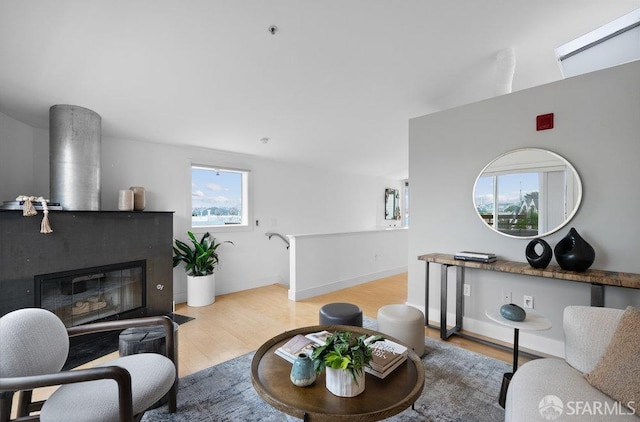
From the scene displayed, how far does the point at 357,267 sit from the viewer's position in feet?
15.8

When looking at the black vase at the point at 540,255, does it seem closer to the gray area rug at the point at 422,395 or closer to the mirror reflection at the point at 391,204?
the gray area rug at the point at 422,395

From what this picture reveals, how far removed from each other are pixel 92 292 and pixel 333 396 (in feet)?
9.32

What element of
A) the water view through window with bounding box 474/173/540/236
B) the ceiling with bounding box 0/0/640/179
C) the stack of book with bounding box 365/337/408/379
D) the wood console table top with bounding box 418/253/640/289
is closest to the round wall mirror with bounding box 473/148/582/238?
the water view through window with bounding box 474/173/540/236

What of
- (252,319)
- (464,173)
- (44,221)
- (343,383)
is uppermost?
(464,173)

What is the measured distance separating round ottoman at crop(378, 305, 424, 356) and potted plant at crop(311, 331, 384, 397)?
1.18 m

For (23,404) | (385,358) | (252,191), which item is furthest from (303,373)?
(252,191)

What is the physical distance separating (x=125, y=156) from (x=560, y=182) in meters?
4.63

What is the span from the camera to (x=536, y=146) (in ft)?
8.43

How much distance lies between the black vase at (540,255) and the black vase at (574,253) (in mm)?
74

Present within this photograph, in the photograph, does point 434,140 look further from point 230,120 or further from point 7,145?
point 7,145

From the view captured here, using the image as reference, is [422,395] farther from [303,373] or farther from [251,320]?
[251,320]

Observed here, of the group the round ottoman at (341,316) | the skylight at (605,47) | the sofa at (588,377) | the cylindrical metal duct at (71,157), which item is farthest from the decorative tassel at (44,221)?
the skylight at (605,47)

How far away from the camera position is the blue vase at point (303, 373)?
50.4 inches

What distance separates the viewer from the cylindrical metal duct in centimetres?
256
